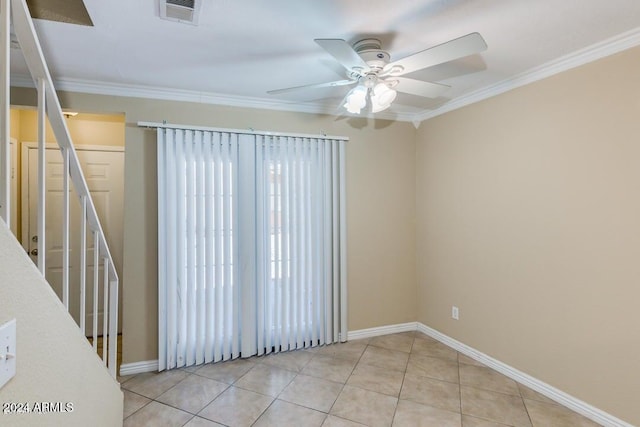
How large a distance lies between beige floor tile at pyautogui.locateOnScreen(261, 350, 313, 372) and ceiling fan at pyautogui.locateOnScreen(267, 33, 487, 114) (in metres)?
2.11

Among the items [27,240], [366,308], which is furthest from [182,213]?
[366,308]

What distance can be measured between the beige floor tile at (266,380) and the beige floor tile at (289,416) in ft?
0.58

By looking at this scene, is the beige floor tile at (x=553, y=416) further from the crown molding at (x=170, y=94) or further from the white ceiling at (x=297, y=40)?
the crown molding at (x=170, y=94)

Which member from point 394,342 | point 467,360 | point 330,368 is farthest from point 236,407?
point 467,360

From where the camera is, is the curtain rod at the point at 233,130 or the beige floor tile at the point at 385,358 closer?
the curtain rod at the point at 233,130

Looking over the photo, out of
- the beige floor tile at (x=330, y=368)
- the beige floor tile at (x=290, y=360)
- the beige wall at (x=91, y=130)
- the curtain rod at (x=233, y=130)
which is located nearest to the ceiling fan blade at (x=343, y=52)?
the curtain rod at (x=233, y=130)

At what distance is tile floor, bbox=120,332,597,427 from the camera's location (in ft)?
7.19

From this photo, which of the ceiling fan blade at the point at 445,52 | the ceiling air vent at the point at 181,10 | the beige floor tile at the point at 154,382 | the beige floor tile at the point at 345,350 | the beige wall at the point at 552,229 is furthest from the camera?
the beige floor tile at the point at 345,350

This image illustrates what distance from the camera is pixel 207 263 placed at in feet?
9.58

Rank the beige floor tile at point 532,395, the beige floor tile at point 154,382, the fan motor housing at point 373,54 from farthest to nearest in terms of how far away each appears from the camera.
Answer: the beige floor tile at point 154,382 < the beige floor tile at point 532,395 < the fan motor housing at point 373,54

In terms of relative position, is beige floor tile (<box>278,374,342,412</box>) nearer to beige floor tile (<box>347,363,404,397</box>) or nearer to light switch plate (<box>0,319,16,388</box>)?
beige floor tile (<box>347,363,404,397</box>)

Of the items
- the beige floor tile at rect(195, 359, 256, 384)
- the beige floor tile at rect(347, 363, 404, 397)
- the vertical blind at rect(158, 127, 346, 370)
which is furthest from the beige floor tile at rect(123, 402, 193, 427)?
the beige floor tile at rect(347, 363, 404, 397)

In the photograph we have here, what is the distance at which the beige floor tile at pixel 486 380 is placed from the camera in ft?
8.36

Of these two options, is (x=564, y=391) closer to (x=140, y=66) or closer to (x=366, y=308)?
(x=366, y=308)
